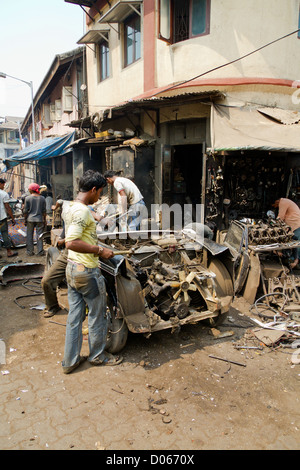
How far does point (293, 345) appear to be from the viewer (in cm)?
412

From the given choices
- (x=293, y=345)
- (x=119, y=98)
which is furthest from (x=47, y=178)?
(x=293, y=345)

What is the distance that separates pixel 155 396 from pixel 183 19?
29.6 ft

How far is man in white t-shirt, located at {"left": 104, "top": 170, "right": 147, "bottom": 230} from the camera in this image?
6258mm

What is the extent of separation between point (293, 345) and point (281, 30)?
7551 millimetres

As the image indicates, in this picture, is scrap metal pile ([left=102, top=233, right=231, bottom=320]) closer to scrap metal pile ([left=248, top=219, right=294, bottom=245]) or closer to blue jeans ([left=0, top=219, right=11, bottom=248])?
scrap metal pile ([left=248, top=219, right=294, bottom=245])

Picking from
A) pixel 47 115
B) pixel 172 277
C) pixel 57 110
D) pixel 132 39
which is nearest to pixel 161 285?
pixel 172 277

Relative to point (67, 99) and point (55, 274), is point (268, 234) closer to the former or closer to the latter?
point (55, 274)

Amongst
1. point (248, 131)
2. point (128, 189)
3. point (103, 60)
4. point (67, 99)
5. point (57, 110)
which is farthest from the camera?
point (57, 110)

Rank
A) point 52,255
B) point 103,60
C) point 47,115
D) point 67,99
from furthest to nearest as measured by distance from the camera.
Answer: point 47,115, point 67,99, point 103,60, point 52,255

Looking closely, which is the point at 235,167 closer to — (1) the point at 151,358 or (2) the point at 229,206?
(2) the point at 229,206

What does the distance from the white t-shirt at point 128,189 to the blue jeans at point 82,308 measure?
3.17 metres

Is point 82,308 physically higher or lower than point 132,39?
lower

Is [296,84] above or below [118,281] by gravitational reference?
above

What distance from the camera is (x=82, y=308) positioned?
11.5 feet
